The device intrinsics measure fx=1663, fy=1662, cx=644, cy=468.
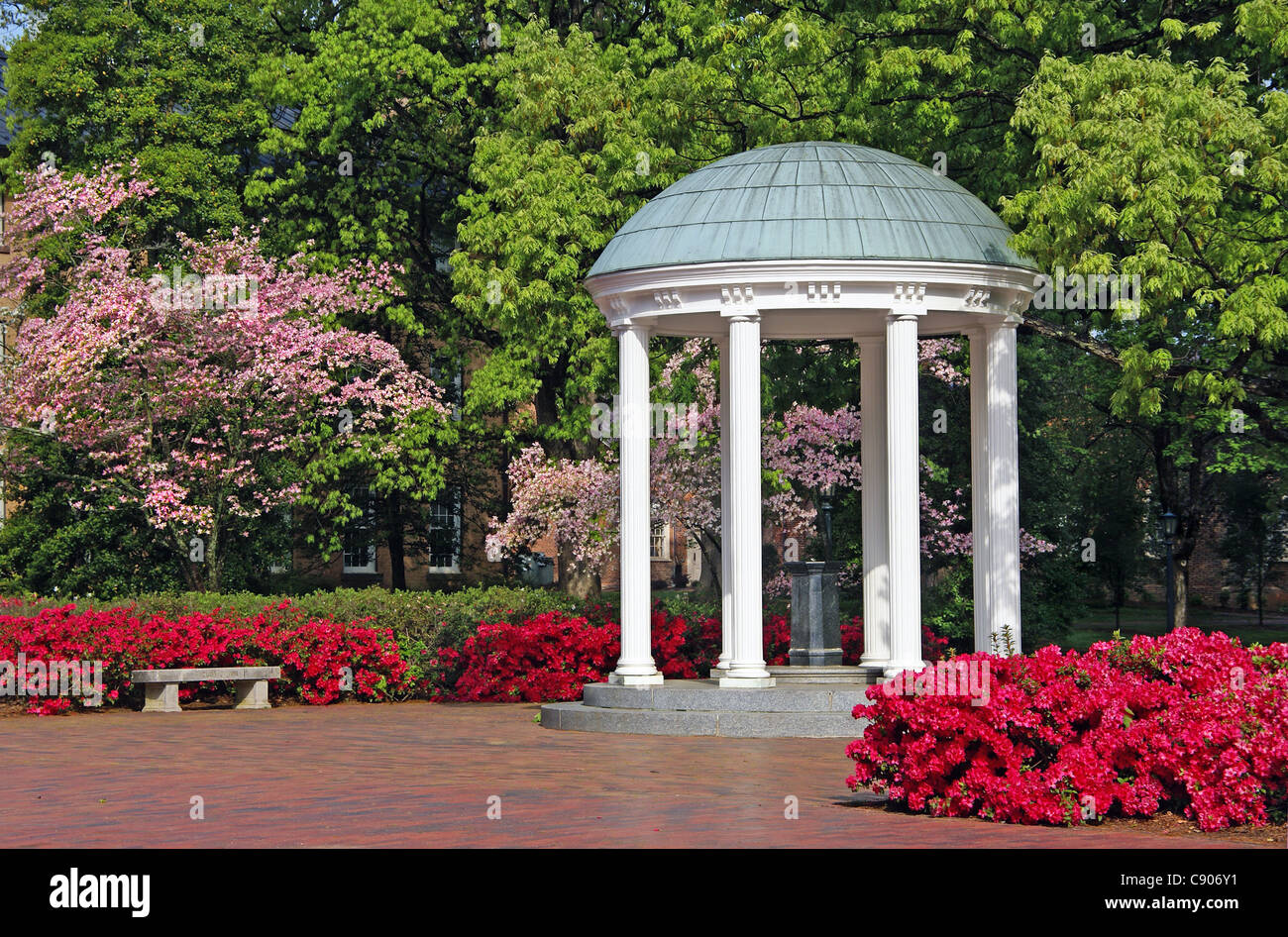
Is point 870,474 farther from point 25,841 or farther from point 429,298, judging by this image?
point 429,298

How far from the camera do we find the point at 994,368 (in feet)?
69.3

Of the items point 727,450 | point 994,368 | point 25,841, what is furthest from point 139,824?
point 994,368

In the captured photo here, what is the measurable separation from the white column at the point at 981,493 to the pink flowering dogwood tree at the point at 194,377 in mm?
14957

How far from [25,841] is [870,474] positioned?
14.6 meters

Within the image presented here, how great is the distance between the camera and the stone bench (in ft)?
76.9

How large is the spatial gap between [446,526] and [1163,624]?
21615 mm

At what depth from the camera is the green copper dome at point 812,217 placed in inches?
781

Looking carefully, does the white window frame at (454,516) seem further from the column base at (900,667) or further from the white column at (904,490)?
the white column at (904,490)

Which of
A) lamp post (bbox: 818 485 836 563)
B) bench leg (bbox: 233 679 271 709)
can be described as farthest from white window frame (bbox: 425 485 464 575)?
bench leg (bbox: 233 679 271 709)

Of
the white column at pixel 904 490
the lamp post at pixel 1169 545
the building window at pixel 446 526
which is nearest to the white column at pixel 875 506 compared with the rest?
the white column at pixel 904 490

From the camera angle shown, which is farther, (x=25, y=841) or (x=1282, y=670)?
(x=1282, y=670)
